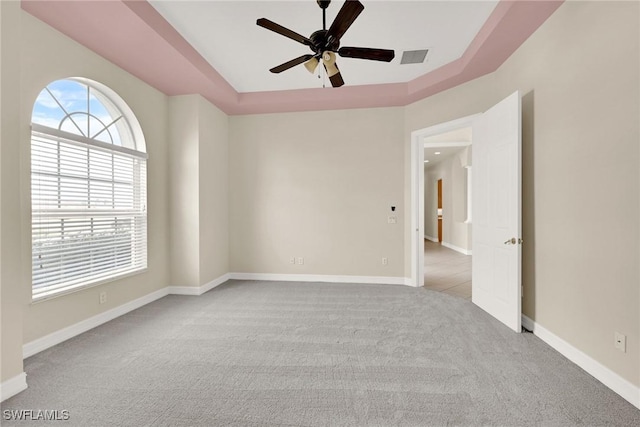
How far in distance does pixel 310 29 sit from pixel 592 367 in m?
3.73

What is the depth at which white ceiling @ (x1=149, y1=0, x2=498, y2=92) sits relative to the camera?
2469mm

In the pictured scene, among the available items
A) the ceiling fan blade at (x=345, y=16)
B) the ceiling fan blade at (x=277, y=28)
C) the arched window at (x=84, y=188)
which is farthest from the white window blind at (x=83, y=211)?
the ceiling fan blade at (x=345, y=16)

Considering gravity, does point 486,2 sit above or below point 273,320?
above

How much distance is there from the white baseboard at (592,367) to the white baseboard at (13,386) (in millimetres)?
3915

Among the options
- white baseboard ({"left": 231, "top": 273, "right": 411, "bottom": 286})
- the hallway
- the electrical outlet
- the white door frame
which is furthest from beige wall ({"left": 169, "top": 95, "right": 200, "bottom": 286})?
the electrical outlet

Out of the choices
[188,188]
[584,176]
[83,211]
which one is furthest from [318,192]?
[584,176]

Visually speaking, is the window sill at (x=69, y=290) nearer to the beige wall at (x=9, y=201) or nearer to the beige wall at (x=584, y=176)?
the beige wall at (x=9, y=201)

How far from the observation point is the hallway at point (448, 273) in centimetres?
412

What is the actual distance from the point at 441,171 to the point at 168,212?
8.67 meters

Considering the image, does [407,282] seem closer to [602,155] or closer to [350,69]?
[602,155]

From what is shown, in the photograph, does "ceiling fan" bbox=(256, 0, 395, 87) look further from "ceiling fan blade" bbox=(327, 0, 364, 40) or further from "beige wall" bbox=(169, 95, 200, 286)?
"beige wall" bbox=(169, 95, 200, 286)

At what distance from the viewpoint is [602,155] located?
1.93m

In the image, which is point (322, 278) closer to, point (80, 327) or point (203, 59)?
point (80, 327)

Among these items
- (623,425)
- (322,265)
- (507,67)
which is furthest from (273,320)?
(507,67)
